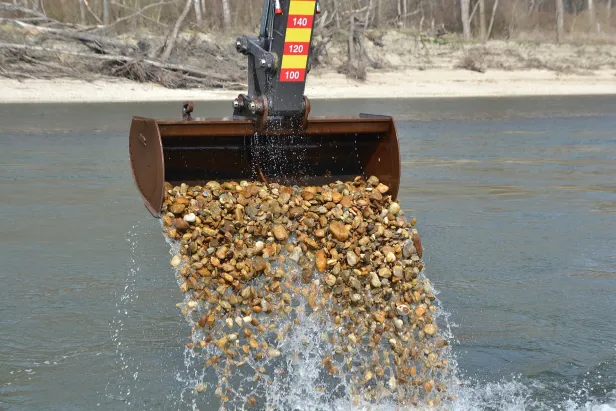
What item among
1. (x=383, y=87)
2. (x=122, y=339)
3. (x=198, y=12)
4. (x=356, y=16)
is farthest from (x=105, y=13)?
(x=122, y=339)

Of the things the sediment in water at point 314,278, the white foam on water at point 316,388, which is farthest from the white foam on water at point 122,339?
the sediment in water at point 314,278

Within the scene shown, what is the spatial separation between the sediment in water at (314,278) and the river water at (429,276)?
0.39 metres

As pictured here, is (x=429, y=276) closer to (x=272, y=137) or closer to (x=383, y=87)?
(x=272, y=137)

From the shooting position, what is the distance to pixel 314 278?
16.6 feet

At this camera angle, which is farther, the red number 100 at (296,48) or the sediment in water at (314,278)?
the red number 100 at (296,48)

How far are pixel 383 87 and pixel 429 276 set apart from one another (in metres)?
16.4

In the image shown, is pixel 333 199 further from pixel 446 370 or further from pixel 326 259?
pixel 446 370

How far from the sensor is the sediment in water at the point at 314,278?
4871mm

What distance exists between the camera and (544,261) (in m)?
7.69

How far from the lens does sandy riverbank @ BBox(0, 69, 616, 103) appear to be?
2022 centimetres

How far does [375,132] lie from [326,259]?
901 millimetres

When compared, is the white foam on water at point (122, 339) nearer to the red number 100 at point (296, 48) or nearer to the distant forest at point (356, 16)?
the red number 100 at point (296, 48)

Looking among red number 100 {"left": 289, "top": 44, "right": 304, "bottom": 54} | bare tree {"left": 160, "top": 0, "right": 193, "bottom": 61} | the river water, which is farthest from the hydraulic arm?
bare tree {"left": 160, "top": 0, "right": 193, "bottom": 61}

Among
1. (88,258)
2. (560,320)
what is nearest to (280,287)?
(560,320)
